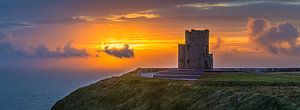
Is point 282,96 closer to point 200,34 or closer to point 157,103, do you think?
point 157,103

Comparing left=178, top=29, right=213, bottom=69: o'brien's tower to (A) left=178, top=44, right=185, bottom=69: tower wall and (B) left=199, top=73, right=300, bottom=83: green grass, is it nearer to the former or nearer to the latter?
(A) left=178, top=44, right=185, bottom=69: tower wall

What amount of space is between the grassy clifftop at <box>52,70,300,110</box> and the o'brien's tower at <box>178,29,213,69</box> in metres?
9.34

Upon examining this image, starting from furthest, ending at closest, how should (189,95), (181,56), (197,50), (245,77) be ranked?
(181,56) < (197,50) < (245,77) < (189,95)

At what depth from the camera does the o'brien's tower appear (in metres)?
73.8

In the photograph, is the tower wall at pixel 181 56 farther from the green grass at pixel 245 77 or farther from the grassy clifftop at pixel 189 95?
the grassy clifftop at pixel 189 95

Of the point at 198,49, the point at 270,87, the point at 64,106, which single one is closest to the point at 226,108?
the point at 270,87

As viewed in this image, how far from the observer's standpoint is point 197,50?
2913 inches

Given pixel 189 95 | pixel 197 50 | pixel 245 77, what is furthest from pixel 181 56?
pixel 189 95

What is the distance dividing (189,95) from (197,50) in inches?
949

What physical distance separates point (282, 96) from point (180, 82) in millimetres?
15745

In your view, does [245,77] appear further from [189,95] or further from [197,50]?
[197,50]

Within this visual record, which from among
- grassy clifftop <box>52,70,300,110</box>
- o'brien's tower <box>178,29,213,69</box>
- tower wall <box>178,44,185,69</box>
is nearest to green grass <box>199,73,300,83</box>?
grassy clifftop <box>52,70,300,110</box>

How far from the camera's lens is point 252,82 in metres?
52.8

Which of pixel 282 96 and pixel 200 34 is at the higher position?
pixel 200 34
